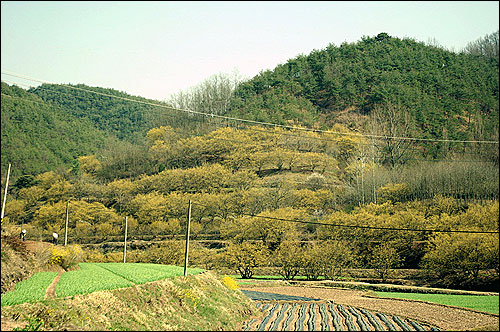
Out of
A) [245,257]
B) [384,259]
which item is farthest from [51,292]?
[384,259]

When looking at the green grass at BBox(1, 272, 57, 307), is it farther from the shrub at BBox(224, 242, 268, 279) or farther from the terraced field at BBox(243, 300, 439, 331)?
the shrub at BBox(224, 242, 268, 279)

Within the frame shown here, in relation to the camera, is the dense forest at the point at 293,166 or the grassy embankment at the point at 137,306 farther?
the dense forest at the point at 293,166

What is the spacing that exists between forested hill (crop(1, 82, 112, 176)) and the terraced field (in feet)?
177

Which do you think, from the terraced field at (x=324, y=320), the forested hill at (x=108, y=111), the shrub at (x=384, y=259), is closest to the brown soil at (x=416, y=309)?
the terraced field at (x=324, y=320)

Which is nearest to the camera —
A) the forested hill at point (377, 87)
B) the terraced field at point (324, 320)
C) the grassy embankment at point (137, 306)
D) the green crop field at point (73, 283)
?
the grassy embankment at point (137, 306)

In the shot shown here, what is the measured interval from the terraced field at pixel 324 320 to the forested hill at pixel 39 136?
53.9 meters

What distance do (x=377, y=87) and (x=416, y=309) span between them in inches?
3318

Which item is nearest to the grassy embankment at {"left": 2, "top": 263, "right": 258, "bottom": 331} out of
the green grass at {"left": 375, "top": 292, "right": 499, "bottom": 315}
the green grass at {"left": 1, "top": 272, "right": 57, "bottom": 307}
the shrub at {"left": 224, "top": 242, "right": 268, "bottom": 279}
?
the green grass at {"left": 1, "top": 272, "right": 57, "bottom": 307}

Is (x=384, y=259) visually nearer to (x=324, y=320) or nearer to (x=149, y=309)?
(x=324, y=320)

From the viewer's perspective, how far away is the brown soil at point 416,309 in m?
20.2

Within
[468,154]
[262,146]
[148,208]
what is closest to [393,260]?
[468,154]

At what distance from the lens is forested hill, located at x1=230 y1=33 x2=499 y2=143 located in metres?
80.4

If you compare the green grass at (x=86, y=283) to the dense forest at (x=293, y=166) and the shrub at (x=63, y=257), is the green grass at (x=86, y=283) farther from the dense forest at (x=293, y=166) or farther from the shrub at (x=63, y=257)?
the dense forest at (x=293, y=166)

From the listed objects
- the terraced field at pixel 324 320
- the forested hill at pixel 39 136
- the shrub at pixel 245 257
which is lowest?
the shrub at pixel 245 257
